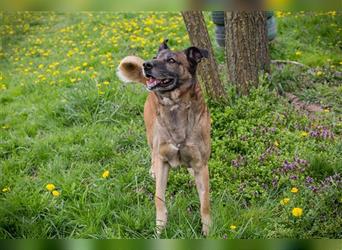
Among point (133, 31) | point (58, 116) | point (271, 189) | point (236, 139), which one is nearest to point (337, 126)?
point (236, 139)

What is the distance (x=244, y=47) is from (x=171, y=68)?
1896mm

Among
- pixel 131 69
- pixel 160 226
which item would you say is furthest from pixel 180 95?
pixel 131 69

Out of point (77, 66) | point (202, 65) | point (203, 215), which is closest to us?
point (203, 215)

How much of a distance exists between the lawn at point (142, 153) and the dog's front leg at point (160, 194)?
6 cm

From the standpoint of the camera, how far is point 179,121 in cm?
264

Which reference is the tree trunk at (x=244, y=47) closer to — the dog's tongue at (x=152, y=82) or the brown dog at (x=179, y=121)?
the brown dog at (x=179, y=121)

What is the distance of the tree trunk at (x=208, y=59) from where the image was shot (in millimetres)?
3756

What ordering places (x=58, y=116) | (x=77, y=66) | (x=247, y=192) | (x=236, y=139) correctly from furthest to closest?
(x=77, y=66), (x=58, y=116), (x=236, y=139), (x=247, y=192)

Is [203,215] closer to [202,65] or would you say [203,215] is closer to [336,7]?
[202,65]

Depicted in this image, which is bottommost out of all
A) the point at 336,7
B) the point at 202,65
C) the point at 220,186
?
the point at 220,186

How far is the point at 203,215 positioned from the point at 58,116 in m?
2.32

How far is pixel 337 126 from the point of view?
3793 mm

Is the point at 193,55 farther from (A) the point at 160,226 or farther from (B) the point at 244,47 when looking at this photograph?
(B) the point at 244,47

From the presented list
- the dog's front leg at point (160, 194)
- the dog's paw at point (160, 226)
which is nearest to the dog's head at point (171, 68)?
the dog's front leg at point (160, 194)
